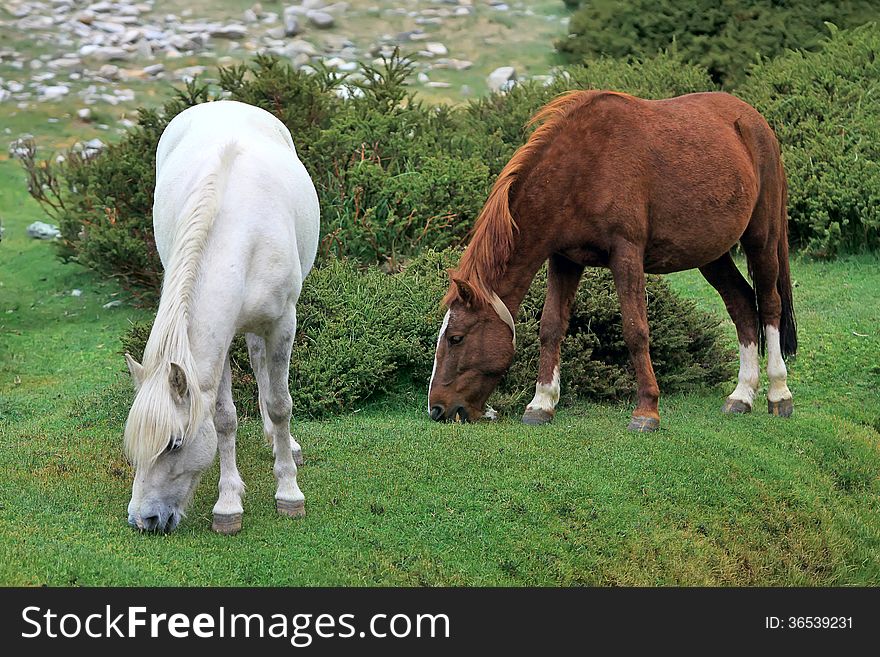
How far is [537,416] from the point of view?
7410 mm

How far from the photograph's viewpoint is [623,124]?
23.4 ft

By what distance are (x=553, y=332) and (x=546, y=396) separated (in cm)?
46

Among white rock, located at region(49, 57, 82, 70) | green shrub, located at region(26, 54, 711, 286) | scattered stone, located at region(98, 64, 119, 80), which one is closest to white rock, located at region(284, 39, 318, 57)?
scattered stone, located at region(98, 64, 119, 80)

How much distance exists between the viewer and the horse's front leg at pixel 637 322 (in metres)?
6.88

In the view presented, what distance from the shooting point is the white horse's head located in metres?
4.64

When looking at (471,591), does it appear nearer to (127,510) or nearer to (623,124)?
(127,510)

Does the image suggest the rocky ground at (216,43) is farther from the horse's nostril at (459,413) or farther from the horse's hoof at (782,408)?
the horse's nostril at (459,413)

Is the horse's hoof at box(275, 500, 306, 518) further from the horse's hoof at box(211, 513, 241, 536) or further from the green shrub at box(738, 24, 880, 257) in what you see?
the green shrub at box(738, 24, 880, 257)

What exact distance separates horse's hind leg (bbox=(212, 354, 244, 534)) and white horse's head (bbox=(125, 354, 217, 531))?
303mm

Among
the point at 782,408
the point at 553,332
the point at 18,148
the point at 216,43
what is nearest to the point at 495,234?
the point at 553,332

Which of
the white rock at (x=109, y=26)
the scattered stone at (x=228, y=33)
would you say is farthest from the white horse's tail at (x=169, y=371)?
the white rock at (x=109, y=26)

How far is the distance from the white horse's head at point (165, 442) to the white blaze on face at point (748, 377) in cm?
448

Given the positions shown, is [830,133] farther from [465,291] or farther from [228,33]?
[228,33]

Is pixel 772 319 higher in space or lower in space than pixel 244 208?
lower
